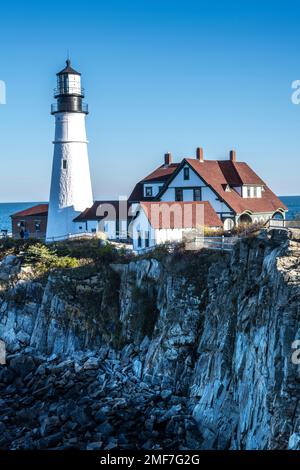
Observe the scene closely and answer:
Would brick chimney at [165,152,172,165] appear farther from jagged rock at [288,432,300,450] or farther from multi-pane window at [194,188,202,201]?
jagged rock at [288,432,300,450]

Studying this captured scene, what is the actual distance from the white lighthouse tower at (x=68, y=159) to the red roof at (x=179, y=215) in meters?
6.94

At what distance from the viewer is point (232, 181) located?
141ft

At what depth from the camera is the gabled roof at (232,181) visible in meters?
41.3

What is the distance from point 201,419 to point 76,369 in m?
7.52

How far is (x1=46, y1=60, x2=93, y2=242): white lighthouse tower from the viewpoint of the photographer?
4400 centimetres

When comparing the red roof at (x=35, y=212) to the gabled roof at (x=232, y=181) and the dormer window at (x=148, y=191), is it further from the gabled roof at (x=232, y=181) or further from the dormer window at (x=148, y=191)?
the gabled roof at (x=232, y=181)

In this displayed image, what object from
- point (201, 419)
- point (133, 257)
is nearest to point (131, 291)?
point (133, 257)

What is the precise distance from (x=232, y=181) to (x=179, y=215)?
570 centimetres
